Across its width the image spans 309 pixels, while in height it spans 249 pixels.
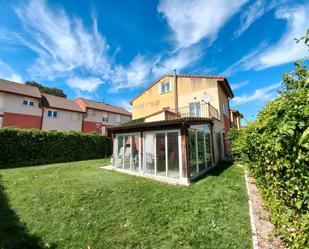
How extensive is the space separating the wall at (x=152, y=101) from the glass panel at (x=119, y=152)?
7974 mm

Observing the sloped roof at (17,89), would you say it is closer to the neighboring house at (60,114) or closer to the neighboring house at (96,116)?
the neighboring house at (60,114)

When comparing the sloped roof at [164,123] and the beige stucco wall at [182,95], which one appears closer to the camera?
the sloped roof at [164,123]

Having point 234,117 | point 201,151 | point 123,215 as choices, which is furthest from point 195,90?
point 123,215

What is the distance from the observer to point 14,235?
4.69m

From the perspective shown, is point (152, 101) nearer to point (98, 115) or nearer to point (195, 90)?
point (195, 90)

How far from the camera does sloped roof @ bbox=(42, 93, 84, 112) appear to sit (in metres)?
26.5

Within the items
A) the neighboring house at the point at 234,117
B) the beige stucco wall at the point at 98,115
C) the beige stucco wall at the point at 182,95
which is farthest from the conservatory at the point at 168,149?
the beige stucco wall at the point at 98,115

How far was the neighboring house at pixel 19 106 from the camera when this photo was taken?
2184cm

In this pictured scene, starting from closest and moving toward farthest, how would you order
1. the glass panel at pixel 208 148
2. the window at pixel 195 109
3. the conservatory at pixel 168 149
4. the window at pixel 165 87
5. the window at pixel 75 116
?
the conservatory at pixel 168 149
the glass panel at pixel 208 148
the window at pixel 195 109
the window at pixel 165 87
the window at pixel 75 116

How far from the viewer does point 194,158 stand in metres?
10.6

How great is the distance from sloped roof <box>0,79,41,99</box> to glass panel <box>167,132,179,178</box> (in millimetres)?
24363

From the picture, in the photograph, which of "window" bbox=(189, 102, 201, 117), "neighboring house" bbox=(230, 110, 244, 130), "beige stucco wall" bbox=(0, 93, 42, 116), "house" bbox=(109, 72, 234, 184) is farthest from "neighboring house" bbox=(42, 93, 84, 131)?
"neighboring house" bbox=(230, 110, 244, 130)

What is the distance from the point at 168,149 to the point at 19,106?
24391mm

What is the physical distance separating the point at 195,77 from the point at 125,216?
1587 cm
